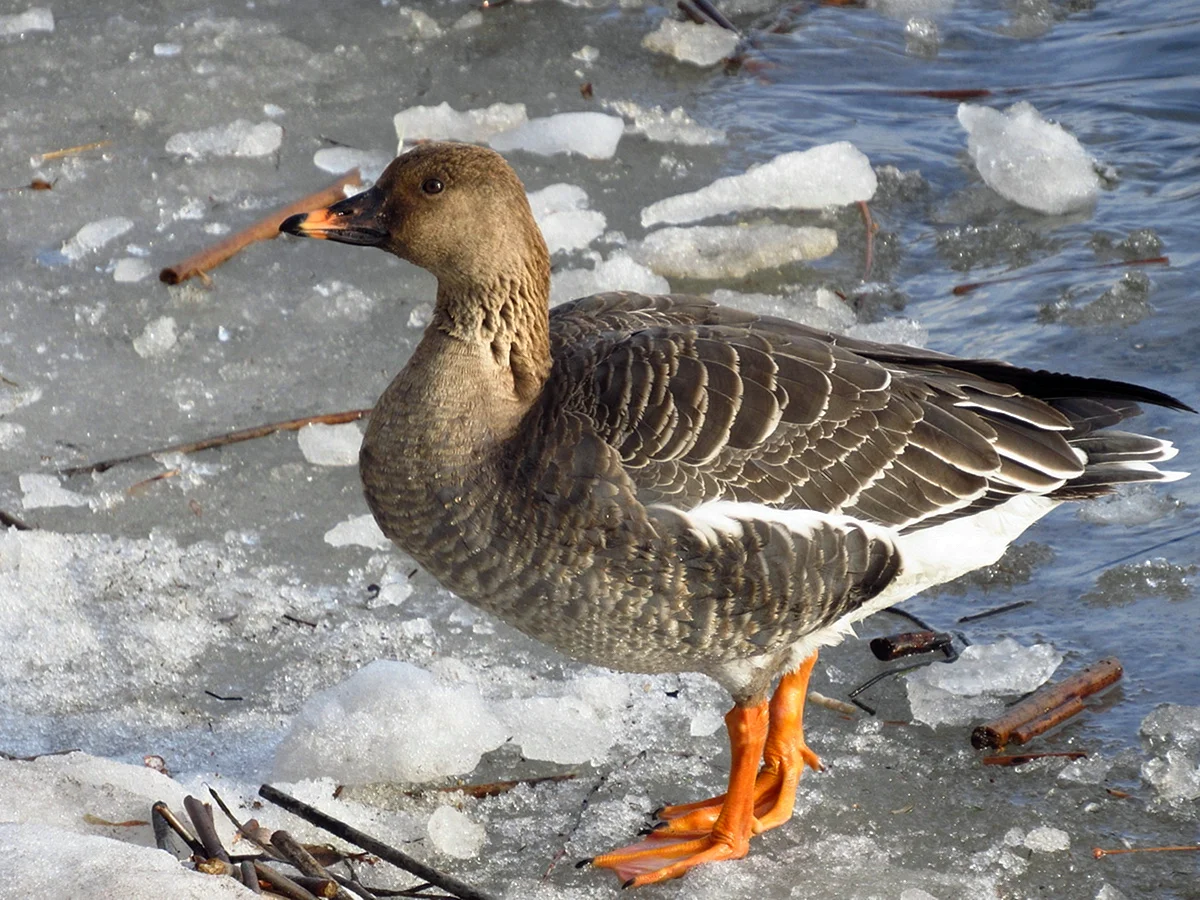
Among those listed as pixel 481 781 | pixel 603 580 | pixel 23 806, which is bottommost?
pixel 481 781

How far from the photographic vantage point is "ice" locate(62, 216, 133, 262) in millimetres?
6559

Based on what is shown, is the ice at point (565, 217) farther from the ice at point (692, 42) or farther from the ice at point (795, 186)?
the ice at point (692, 42)

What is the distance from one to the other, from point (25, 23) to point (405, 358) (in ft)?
12.7

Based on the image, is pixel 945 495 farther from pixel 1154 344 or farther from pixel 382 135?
pixel 382 135

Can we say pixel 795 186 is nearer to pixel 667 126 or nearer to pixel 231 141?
pixel 667 126

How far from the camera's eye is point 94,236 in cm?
664

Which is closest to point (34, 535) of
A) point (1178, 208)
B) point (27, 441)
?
point (27, 441)

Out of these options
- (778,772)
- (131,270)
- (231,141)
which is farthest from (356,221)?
(231,141)

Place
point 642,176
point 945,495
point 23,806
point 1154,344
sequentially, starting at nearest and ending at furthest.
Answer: point 23,806 → point 945,495 → point 1154,344 → point 642,176

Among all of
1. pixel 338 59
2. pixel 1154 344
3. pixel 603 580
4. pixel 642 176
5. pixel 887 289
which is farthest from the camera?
pixel 338 59

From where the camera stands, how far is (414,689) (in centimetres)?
421

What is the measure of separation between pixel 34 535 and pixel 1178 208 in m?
5.20

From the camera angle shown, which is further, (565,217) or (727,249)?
(565,217)

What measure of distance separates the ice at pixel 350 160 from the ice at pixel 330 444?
1.90 m
